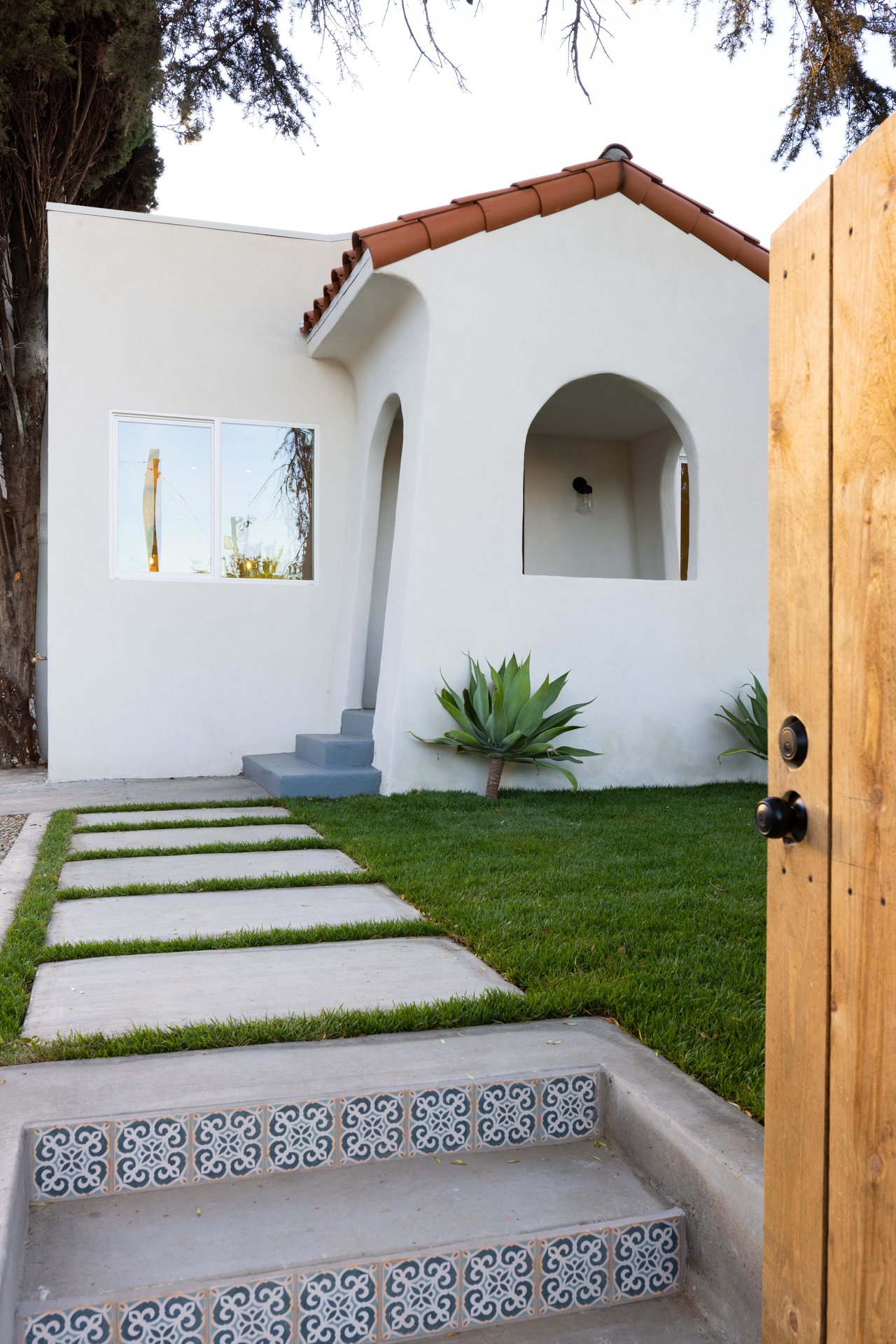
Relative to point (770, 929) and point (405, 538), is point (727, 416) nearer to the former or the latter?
point (405, 538)

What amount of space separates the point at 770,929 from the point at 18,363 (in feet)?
29.1

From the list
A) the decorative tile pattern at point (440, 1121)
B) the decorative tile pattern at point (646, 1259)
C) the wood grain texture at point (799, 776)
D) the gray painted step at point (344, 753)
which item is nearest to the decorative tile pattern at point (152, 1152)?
the decorative tile pattern at point (440, 1121)

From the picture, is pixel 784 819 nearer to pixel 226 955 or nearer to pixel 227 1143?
pixel 227 1143

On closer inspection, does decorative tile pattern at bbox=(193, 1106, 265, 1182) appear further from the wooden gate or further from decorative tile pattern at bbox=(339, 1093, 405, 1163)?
the wooden gate

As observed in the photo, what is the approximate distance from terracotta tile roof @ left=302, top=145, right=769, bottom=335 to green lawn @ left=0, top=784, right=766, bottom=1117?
3673 mm

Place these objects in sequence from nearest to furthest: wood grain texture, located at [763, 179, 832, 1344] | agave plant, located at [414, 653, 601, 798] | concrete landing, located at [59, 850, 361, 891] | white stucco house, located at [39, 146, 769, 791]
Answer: wood grain texture, located at [763, 179, 832, 1344], concrete landing, located at [59, 850, 361, 891], agave plant, located at [414, 653, 601, 798], white stucco house, located at [39, 146, 769, 791]

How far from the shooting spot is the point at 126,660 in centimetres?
755

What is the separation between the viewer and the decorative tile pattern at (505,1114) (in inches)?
89.3

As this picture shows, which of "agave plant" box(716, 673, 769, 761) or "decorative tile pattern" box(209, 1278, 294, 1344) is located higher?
"agave plant" box(716, 673, 769, 761)

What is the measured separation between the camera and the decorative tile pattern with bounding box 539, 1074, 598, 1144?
7.62ft

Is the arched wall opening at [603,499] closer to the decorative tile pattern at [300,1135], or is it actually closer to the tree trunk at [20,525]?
the tree trunk at [20,525]

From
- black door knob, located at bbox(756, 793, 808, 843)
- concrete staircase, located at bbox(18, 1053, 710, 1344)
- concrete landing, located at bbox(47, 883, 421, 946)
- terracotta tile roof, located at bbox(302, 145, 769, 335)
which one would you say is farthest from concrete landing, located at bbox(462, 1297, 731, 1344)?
terracotta tile roof, located at bbox(302, 145, 769, 335)

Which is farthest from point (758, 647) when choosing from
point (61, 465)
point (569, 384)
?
point (61, 465)

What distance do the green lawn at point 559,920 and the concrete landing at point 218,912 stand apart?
10 centimetres
